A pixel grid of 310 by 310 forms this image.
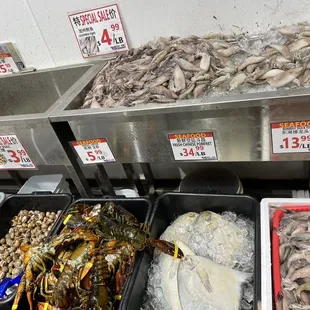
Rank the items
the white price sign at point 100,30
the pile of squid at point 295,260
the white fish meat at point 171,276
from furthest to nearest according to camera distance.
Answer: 1. the white price sign at point 100,30
2. the white fish meat at point 171,276
3. the pile of squid at point 295,260

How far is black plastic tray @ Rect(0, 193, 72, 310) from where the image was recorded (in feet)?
6.71

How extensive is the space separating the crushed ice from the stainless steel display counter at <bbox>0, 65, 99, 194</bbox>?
0.70 meters

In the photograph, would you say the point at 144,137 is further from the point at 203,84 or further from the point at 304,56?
the point at 304,56

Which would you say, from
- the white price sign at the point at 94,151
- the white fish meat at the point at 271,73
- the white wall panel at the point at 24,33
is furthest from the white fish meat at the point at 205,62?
the white wall panel at the point at 24,33

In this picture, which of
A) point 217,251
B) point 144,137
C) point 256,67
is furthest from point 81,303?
point 256,67

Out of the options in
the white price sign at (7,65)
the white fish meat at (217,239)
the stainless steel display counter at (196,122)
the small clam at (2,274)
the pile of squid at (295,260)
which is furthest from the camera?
the white price sign at (7,65)

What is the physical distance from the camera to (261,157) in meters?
1.40

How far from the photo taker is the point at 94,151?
5.47 ft

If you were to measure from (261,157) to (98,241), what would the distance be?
0.83 meters

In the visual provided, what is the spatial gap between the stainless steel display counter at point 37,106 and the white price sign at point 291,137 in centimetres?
104

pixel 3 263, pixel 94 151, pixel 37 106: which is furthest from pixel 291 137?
pixel 37 106

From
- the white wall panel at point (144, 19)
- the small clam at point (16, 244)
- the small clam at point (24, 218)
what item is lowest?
the small clam at point (16, 244)

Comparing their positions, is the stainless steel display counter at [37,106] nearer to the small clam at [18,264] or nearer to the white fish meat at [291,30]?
the small clam at [18,264]

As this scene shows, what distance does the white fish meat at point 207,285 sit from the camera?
131 cm
